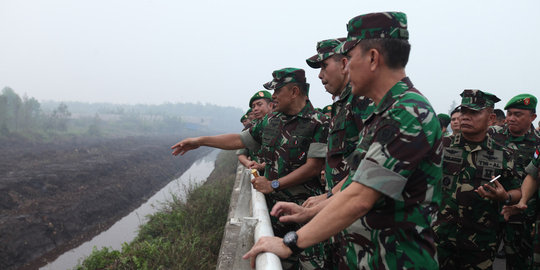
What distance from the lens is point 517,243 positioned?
387 cm

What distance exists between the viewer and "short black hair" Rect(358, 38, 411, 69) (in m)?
1.49

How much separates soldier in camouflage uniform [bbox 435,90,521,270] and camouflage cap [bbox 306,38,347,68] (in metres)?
1.47

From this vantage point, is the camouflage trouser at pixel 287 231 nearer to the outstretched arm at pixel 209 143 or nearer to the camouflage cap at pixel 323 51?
the outstretched arm at pixel 209 143

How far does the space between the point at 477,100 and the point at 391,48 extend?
2188 mm

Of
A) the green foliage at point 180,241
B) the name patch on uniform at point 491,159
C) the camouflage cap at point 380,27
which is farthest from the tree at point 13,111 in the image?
the camouflage cap at point 380,27

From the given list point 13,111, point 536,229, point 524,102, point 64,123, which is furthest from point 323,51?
point 64,123

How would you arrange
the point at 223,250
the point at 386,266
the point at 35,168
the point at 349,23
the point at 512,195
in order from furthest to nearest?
the point at 35,168
the point at 512,195
the point at 223,250
the point at 349,23
the point at 386,266

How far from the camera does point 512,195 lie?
3.09m

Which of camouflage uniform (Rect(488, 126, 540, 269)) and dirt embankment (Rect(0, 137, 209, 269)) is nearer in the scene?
camouflage uniform (Rect(488, 126, 540, 269))

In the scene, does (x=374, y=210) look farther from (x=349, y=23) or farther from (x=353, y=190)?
(x=349, y=23)

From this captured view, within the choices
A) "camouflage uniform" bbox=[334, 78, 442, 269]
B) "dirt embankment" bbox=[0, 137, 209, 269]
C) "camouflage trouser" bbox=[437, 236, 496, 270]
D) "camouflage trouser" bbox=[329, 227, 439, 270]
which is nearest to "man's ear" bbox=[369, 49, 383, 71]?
"camouflage uniform" bbox=[334, 78, 442, 269]

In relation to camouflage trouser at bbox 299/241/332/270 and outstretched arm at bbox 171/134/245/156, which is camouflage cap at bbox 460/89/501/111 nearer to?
camouflage trouser at bbox 299/241/332/270

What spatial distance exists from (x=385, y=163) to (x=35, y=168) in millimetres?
20898

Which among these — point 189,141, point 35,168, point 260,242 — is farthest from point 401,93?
point 35,168
